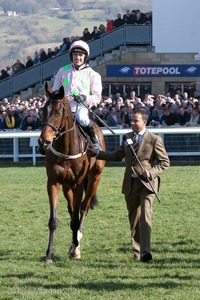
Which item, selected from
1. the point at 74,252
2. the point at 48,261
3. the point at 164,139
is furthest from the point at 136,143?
the point at 164,139

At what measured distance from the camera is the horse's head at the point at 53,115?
965cm

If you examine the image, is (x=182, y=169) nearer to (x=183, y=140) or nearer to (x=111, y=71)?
(x=183, y=140)

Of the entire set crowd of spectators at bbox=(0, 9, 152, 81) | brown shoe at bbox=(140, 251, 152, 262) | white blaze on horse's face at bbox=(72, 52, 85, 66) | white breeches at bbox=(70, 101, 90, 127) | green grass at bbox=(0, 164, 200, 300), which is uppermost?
crowd of spectators at bbox=(0, 9, 152, 81)

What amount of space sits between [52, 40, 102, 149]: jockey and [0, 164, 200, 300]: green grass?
4.65 feet

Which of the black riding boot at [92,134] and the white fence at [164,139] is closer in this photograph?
the black riding boot at [92,134]

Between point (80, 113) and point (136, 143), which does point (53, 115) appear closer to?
point (80, 113)

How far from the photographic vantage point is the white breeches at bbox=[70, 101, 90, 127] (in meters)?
10.6

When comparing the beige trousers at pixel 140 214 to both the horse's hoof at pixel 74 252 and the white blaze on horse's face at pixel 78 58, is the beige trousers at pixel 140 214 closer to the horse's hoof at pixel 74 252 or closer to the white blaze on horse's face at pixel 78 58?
the horse's hoof at pixel 74 252

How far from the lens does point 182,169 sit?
72.5 ft

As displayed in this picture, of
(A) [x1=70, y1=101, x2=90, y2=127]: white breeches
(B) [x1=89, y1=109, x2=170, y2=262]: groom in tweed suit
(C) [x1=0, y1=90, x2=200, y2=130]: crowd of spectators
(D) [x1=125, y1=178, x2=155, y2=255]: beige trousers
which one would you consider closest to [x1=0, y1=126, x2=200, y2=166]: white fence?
(C) [x1=0, y1=90, x2=200, y2=130]: crowd of spectators

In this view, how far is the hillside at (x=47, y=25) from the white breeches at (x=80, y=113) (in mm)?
107615

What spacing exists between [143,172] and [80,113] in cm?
147

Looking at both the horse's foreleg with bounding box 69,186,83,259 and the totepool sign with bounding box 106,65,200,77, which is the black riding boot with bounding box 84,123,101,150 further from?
the totepool sign with bounding box 106,65,200,77

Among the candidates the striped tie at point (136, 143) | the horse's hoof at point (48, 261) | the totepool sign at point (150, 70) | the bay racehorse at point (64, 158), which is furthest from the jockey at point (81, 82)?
the totepool sign at point (150, 70)
